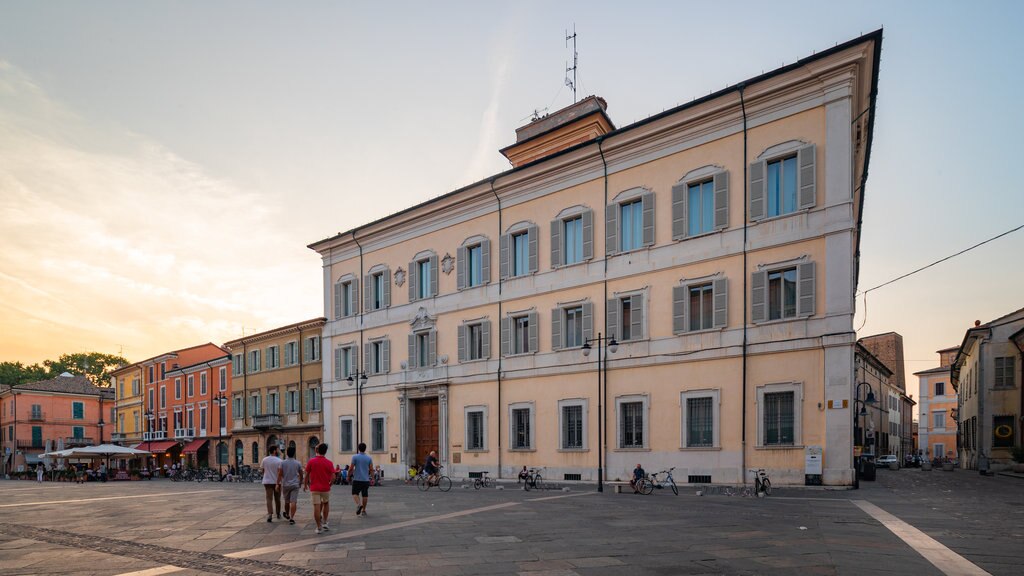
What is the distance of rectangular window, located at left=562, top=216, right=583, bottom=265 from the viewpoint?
28.7 meters

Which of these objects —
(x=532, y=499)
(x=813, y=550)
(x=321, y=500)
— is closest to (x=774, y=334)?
(x=532, y=499)

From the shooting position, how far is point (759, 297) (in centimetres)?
2311

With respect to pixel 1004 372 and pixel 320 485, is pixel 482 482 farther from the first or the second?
pixel 1004 372

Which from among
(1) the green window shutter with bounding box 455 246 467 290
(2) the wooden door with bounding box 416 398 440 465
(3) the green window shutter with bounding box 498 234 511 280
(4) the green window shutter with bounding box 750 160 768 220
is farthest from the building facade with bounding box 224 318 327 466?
(4) the green window shutter with bounding box 750 160 768 220

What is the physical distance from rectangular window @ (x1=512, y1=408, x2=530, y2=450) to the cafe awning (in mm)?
35899

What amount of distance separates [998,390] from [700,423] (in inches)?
1197

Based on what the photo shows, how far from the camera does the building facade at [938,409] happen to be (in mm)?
84000

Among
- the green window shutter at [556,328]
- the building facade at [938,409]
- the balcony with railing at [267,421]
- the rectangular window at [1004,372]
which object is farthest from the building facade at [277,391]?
the building facade at [938,409]

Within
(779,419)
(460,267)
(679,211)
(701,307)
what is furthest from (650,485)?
(460,267)

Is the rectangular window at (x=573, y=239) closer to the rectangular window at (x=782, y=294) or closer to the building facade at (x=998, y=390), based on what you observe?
the rectangular window at (x=782, y=294)

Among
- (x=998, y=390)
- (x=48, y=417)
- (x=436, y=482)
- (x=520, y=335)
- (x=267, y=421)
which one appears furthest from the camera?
(x=48, y=417)

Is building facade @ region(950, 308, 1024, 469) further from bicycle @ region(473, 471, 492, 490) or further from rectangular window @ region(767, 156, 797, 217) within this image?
bicycle @ region(473, 471, 492, 490)

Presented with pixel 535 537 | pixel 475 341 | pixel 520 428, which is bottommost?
Result: pixel 520 428

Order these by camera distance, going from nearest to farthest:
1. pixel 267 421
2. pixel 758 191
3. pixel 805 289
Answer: pixel 805 289 < pixel 758 191 < pixel 267 421
